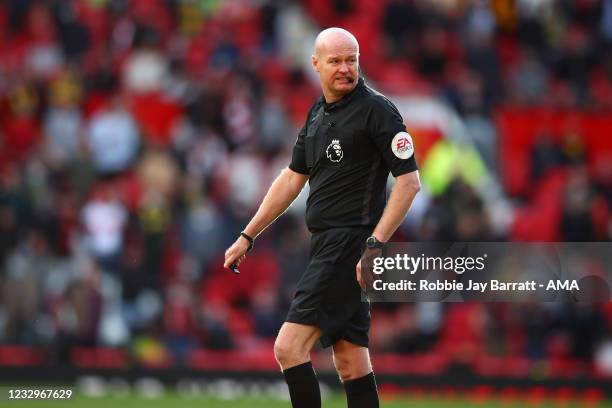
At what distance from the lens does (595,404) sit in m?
12.1

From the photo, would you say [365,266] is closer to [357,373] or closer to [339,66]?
[357,373]

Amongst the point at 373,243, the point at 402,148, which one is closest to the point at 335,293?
the point at 373,243

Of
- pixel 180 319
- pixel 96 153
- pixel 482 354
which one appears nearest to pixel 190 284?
pixel 180 319

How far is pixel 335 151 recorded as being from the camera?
22.3ft

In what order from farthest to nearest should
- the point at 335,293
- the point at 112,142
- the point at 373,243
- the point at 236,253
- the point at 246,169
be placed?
1. the point at 112,142
2. the point at 246,169
3. the point at 236,253
4. the point at 335,293
5. the point at 373,243

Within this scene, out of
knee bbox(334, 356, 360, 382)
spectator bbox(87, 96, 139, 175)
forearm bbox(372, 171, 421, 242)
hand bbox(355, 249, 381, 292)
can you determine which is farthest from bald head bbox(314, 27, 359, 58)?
spectator bbox(87, 96, 139, 175)

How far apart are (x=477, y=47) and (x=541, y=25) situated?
1160 mm

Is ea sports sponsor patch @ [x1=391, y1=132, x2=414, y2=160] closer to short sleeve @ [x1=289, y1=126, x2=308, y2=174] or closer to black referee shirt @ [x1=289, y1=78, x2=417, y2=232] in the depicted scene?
black referee shirt @ [x1=289, y1=78, x2=417, y2=232]

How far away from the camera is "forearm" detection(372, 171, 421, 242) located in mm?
6480

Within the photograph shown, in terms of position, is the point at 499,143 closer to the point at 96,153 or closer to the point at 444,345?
the point at 444,345

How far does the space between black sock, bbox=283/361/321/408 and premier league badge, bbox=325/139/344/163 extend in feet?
3.46

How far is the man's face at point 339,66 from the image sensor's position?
6.68 m

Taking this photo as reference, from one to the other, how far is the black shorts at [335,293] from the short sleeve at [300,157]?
0.50 metres

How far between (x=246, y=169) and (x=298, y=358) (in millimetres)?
8492
